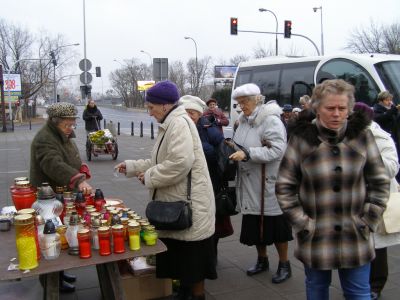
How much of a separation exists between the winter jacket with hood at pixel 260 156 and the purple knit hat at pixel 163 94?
0.91m

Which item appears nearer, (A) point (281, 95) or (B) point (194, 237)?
(B) point (194, 237)

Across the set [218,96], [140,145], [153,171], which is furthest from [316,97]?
[218,96]

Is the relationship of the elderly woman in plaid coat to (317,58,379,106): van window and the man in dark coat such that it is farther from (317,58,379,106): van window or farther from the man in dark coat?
(317,58,379,106): van window

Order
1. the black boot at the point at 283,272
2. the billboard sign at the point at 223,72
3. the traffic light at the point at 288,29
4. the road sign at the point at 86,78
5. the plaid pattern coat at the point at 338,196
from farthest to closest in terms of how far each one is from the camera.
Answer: the billboard sign at the point at 223,72, the traffic light at the point at 288,29, the road sign at the point at 86,78, the black boot at the point at 283,272, the plaid pattern coat at the point at 338,196

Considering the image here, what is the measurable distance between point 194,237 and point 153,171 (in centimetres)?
57

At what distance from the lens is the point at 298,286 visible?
4008 mm

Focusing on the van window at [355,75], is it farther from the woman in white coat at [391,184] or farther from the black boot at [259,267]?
the woman in white coat at [391,184]

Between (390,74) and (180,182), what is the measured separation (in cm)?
891

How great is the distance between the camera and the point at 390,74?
10.6 meters

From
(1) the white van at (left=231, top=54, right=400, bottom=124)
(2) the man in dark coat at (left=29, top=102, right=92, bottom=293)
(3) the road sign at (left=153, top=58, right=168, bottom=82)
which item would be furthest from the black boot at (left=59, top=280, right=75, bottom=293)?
(1) the white van at (left=231, top=54, right=400, bottom=124)

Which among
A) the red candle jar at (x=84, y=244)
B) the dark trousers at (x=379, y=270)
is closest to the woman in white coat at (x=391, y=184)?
the dark trousers at (x=379, y=270)

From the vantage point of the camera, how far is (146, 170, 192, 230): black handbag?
3146 millimetres

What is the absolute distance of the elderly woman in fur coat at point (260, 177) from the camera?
391 centimetres

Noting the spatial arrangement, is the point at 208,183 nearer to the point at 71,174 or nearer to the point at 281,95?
the point at 71,174
